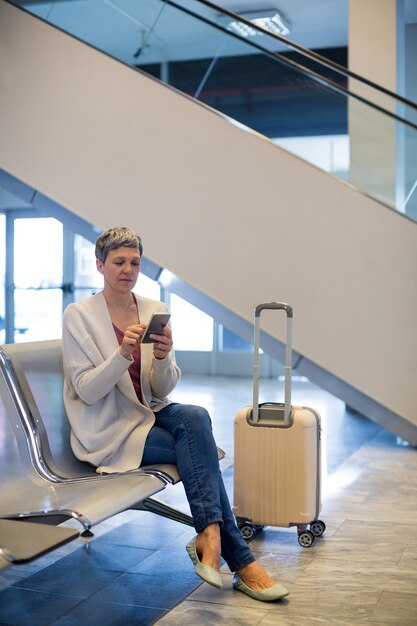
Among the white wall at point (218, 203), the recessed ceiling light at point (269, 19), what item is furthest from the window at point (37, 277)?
the white wall at point (218, 203)

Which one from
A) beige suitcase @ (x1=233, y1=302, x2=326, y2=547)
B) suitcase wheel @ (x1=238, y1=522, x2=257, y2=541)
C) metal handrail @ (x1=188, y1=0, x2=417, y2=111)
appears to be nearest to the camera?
beige suitcase @ (x1=233, y1=302, x2=326, y2=547)

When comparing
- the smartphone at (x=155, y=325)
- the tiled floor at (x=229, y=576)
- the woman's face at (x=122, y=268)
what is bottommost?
the tiled floor at (x=229, y=576)

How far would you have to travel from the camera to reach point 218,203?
214 inches

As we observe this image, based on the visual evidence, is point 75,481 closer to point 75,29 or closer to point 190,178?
point 190,178

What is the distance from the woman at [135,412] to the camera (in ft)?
8.72

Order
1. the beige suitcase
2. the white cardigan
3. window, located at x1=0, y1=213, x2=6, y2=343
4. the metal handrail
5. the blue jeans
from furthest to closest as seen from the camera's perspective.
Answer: window, located at x1=0, y1=213, x2=6, y2=343 → the metal handrail → the beige suitcase → the white cardigan → the blue jeans

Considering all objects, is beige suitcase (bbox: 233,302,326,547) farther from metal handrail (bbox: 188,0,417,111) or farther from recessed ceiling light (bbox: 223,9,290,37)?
recessed ceiling light (bbox: 223,9,290,37)

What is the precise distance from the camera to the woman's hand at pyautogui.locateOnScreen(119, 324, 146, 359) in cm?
265

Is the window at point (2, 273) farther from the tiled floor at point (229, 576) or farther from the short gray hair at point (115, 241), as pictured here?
the short gray hair at point (115, 241)

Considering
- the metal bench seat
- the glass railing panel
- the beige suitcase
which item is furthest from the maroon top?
the glass railing panel

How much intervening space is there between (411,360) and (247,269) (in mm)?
1186

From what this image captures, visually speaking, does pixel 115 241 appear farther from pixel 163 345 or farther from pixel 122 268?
pixel 163 345

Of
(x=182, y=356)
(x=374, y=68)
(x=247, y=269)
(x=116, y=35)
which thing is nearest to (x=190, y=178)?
(x=247, y=269)

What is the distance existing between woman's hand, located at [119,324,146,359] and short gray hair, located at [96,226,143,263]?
0.36 m
